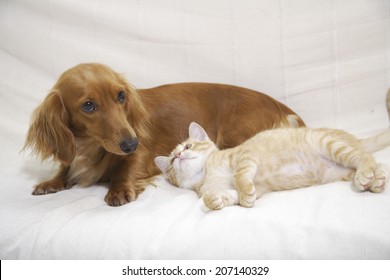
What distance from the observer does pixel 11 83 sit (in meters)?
2.48

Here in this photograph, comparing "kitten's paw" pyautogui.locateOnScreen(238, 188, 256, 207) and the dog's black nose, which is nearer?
"kitten's paw" pyautogui.locateOnScreen(238, 188, 256, 207)

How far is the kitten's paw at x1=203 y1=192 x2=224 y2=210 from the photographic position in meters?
1.44

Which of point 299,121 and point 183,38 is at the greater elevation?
point 183,38

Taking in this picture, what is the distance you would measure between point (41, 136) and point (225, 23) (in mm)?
1214

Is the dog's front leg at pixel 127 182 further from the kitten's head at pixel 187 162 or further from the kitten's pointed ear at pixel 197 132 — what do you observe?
the kitten's pointed ear at pixel 197 132

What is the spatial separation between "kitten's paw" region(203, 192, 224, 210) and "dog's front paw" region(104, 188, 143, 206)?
0.37 m

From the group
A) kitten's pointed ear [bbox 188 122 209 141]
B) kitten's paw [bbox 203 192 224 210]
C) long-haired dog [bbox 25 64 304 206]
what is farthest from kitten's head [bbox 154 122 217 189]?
kitten's paw [bbox 203 192 224 210]

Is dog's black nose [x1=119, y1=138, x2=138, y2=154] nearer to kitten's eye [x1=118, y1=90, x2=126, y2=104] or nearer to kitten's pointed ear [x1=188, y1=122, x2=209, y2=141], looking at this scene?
kitten's eye [x1=118, y1=90, x2=126, y2=104]

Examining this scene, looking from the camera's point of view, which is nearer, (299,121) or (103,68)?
(103,68)

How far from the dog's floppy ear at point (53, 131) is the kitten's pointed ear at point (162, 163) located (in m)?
0.39

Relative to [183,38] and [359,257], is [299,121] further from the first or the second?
[359,257]

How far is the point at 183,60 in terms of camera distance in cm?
242

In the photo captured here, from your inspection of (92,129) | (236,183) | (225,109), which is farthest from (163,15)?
(236,183)

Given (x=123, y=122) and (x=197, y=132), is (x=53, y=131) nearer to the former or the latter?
(x=123, y=122)
